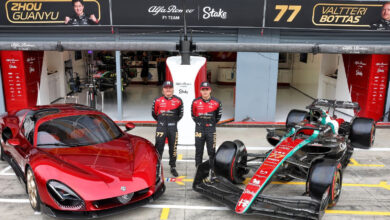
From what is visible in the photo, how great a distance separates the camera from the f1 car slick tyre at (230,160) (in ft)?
18.3

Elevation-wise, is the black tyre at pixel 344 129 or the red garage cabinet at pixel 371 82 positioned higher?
the red garage cabinet at pixel 371 82

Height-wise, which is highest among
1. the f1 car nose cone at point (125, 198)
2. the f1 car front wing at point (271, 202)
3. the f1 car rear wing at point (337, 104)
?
the f1 car rear wing at point (337, 104)

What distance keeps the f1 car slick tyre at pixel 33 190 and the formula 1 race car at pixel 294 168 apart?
87.0 inches

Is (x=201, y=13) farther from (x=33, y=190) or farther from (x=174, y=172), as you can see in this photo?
(x=33, y=190)

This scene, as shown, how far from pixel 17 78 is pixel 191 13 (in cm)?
566

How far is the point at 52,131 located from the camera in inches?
215

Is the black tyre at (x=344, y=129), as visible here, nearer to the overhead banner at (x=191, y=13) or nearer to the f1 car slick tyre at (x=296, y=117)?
the f1 car slick tyre at (x=296, y=117)

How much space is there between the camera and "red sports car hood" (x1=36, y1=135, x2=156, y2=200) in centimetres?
438

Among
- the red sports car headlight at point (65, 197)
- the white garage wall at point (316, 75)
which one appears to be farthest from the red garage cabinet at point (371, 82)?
the red sports car headlight at point (65, 197)

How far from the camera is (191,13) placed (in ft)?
31.4

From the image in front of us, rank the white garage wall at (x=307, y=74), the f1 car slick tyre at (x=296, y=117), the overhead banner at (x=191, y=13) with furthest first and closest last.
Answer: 1. the white garage wall at (x=307, y=74)
2. the overhead banner at (x=191, y=13)
3. the f1 car slick tyre at (x=296, y=117)

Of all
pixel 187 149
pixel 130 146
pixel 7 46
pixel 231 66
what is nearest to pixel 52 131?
pixel 130 146

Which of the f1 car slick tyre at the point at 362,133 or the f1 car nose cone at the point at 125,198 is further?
the f1 car slick tyre at the point at 362,133

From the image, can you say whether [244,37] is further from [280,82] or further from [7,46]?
[280,82]
